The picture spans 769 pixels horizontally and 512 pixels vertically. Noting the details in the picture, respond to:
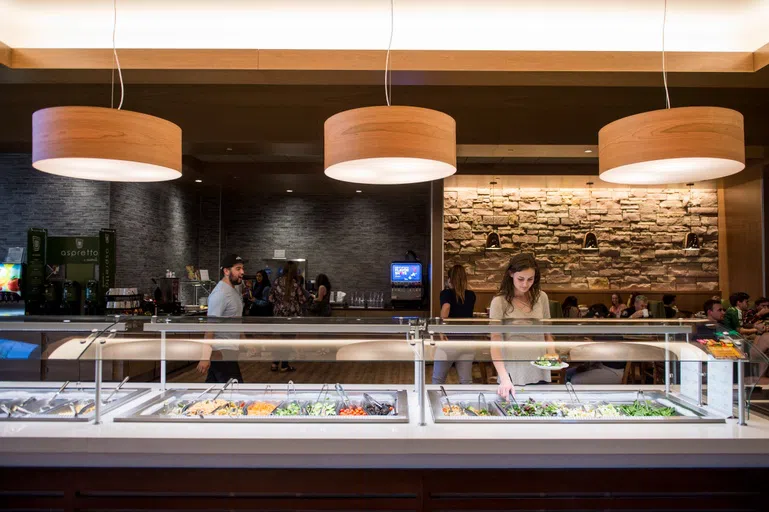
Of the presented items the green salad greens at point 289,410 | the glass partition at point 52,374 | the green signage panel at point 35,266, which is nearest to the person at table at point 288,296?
the green signage panel at point 35,266

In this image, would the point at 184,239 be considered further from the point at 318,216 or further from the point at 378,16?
the point at 378,16

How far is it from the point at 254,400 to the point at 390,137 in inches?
62.9

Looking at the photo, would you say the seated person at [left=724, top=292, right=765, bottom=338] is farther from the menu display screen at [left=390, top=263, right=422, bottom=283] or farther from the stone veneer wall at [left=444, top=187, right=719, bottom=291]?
the menu display screen at [left=390, top=263, right=422, bottom=283]

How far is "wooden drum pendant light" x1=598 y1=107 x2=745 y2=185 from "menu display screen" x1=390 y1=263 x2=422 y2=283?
23.7ft

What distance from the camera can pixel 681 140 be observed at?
7.64 ft

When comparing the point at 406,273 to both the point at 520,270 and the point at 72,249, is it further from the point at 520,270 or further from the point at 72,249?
the point at 520,270

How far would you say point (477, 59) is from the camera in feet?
14.8

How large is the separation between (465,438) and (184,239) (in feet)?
32.0

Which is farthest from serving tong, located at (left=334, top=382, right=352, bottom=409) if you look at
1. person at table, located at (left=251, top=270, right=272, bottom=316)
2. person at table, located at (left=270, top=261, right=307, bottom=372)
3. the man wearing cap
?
person at table, located at (left=251, top=270, right=272, bottom=316)

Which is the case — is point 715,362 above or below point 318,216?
below

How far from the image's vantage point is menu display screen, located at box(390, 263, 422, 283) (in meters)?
9.74

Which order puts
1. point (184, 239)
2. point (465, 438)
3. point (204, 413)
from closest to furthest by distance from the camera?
point (465, 438), point (204, 413), point (184, 239)

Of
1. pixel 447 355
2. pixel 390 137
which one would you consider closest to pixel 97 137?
pixel 390 137

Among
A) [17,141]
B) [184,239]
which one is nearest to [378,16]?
[17,141]
